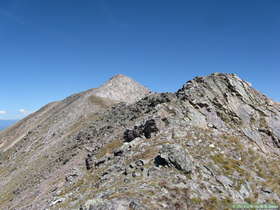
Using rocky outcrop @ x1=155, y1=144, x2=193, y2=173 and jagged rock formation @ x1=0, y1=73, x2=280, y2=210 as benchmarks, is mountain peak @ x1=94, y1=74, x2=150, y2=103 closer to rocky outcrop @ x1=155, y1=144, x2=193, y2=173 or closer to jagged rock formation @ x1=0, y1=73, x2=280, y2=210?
jagged rock formation @ x1=0, y1=73, x2=280, y2=210

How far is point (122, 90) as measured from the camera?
359 feet

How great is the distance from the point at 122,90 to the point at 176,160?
88.2 metres

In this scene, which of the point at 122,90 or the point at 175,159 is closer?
the point at 175,159

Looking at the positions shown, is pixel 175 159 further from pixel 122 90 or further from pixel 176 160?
pixel 122 90

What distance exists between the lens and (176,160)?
75.0 feet

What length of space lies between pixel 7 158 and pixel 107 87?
50.7 m

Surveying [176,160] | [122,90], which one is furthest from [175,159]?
[122,90]

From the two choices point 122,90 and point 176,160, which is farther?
point 122,90

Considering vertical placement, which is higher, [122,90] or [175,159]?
[122,90]

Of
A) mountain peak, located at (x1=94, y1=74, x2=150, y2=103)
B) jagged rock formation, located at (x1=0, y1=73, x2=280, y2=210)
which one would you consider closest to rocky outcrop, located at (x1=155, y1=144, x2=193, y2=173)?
jagged rock formation, located at (x1=0, y1=73, x2=280, y2=210)

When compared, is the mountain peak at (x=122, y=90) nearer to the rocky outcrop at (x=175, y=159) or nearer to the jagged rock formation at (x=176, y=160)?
the jagged rock formation at (x=176, y=160)

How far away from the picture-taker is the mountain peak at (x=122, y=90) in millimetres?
101863

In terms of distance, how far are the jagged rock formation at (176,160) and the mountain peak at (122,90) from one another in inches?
1753

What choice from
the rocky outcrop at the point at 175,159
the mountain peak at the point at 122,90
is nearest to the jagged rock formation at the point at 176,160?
the rocky outcrop at the point at 175,159
